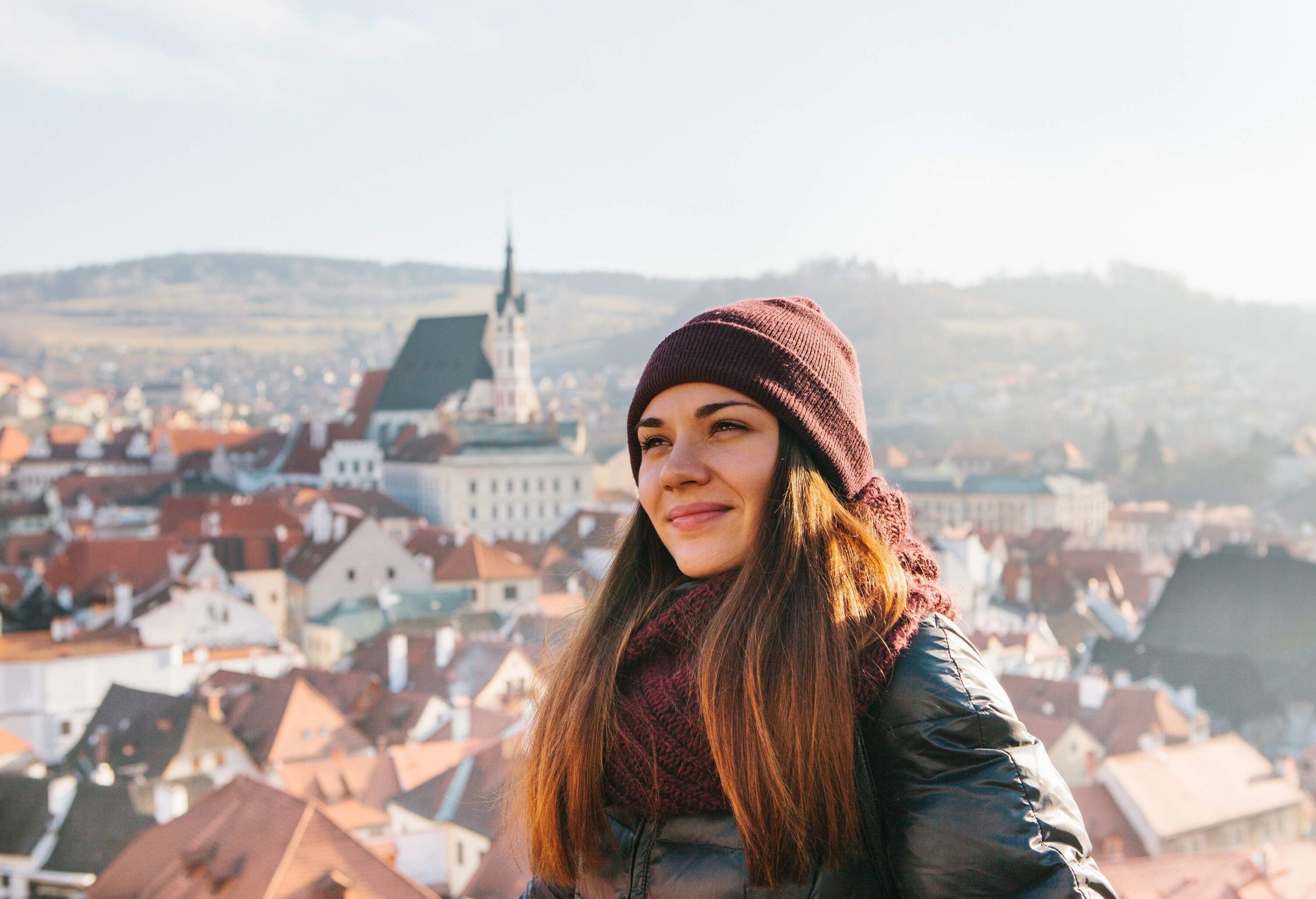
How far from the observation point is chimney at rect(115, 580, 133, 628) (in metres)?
22.0

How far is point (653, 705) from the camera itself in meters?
1.43

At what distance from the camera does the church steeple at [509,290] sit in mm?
57125

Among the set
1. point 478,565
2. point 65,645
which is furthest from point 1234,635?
point 65,645

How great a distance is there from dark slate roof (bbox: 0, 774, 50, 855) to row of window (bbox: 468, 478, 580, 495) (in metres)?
29.6

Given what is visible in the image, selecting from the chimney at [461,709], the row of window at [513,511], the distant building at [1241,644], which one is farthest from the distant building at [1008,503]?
→ the chimney at [461,709]

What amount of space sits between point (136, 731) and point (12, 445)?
5243 centimetres

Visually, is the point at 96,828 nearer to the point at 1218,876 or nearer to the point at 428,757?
the point at 428,757

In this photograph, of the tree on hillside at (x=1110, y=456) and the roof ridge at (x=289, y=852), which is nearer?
the roof ridge at (x=289, y=852)

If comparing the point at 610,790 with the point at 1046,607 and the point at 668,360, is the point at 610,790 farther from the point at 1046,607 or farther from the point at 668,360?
the point at 1046,607

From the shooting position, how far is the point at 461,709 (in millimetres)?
15555

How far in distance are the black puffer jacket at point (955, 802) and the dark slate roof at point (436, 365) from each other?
181 feet

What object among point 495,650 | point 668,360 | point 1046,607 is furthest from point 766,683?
point 1046,607

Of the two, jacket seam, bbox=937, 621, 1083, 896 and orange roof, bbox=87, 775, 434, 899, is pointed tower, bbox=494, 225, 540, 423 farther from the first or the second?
jacket seam, bbox=937, 621, 1083, 896

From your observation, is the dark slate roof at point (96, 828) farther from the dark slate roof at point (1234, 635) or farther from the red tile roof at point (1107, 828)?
the dark slate roof at point (1234, 635)
